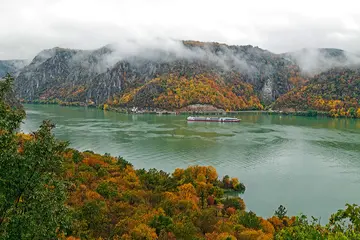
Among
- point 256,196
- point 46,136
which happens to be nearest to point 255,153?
point 256,196

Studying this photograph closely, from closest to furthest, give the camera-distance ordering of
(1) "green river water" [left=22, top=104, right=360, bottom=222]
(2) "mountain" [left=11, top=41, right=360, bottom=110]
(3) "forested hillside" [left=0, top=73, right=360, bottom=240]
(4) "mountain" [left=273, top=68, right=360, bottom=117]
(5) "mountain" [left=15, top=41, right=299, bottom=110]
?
(3) "forested hillside" [left=0, top=73, right=360, bottom=240] < (1) "green river water" [left=22, top=104, right=360, bottom=222] < (4) "mountain" [left=273, top=68, right=360, bottom=117] < (2) "mountain" [left=11, top=41, right=360, bottom=110] < (5) "mountain" [left=15, top=41, right=299, bottom=110]

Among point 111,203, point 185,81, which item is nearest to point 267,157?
point 111,203

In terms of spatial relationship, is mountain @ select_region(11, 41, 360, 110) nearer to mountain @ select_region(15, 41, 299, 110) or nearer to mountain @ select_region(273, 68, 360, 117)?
mountain @ select_region(15, 41, 299, 110)

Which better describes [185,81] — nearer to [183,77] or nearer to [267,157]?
[183,77]

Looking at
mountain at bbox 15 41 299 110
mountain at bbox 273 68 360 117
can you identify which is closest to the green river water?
mountain at bbox 273 68 360 117

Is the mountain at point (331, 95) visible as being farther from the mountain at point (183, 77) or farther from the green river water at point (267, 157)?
the green river water at point (267, 157)

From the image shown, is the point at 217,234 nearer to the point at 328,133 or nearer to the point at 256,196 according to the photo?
the point at 256,196
